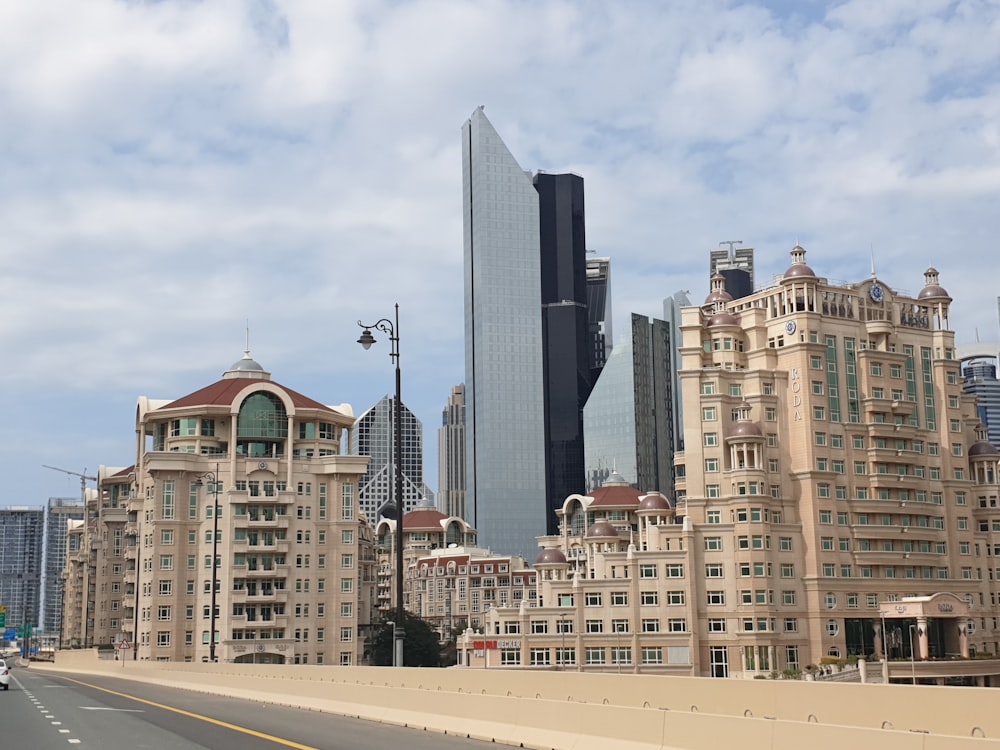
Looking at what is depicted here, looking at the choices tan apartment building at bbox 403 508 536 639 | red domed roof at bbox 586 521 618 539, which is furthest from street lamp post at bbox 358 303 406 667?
tan apartment building at bbox 403 508 536 639

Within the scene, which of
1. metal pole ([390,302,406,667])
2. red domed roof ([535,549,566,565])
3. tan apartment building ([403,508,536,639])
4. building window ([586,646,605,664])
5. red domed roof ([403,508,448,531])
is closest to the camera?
metal pole ([390,302,406,667])

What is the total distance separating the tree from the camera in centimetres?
13575

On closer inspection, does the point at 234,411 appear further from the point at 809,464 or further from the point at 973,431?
the point at 973,431

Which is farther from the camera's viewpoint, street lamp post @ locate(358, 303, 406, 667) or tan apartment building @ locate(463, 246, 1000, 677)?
tan apartment building @ locate(463, 246, 1000, 677)

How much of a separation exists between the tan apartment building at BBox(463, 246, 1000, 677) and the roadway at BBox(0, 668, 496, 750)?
229 ft

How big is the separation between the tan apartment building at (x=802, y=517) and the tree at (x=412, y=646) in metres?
18.8

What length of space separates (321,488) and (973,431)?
73063 millimetres

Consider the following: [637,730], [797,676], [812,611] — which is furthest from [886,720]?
[812,611]

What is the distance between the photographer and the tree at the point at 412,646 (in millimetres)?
135750

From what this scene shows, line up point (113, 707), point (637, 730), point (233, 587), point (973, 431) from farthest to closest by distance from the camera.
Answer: point (973, 431) < point (233, 587) < point (113, 707) < point (637, 730)

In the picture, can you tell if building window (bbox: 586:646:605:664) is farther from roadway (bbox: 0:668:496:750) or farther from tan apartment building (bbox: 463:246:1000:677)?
roadway (bbox: 0:668:496:750)

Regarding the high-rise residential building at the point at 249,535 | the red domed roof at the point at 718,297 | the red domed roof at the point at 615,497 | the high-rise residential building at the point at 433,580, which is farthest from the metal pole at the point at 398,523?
the red domed roof at the point at 615,497

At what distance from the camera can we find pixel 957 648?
113500 mm

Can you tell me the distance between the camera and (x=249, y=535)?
123938 mm
